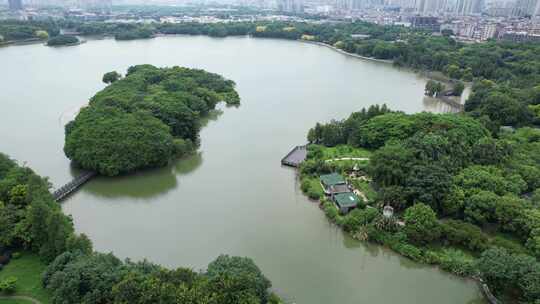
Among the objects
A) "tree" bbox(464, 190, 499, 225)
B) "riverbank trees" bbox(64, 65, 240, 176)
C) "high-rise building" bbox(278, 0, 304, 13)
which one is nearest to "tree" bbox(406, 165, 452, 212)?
"tree" bbox(464, 190, 499, 225)

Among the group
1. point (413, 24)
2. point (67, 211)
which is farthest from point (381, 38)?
point (67, 211)

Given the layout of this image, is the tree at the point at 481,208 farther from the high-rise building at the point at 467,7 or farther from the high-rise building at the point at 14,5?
the high-rise building at the point at 14,5

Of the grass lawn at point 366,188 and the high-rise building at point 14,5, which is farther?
the high-rise building at point 14,5

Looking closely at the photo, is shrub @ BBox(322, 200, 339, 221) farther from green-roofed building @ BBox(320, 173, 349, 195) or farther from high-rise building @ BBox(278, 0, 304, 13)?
high-rise building @ BBox(278, 0, 304, 13)

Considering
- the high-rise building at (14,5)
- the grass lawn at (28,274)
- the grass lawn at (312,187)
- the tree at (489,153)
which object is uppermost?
the high-rise building at (14,5)

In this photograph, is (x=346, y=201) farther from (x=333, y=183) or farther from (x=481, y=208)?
(x=481, y=208)

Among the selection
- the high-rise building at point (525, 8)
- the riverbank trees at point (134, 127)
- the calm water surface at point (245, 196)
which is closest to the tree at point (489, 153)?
the calm water surface at point (245, 196)
